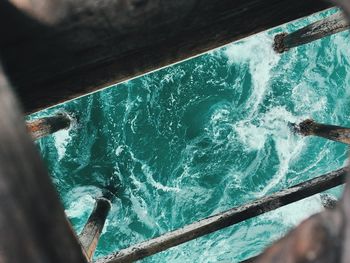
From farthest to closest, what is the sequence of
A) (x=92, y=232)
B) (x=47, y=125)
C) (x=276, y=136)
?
(x=276, y=136), (x=47, y=125), (x=92, y=232)

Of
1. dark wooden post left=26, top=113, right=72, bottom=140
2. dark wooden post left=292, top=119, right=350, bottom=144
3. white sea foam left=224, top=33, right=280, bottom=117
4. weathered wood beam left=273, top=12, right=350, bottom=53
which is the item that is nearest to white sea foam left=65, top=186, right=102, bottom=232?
dark wooden post left=26, top=113, right=72, bottom=140

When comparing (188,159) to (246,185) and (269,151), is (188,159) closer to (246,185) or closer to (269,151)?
(246,185)

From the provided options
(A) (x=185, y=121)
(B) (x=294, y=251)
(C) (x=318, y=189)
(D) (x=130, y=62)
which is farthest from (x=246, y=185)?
(B) (x=294, y=251)

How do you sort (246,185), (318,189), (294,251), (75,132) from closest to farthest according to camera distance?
(294,251) → (318,189) → (75,132) → (246,185)

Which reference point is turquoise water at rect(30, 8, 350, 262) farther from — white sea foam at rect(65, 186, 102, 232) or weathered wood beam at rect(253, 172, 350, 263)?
weathered wood beam at rect(253, 172, 350, 263)

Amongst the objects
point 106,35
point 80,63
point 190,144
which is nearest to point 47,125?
point 190,144

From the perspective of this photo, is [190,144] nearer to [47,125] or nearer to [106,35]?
[47,125]

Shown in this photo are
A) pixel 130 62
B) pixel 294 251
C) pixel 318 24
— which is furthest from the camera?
pixel 318 24
